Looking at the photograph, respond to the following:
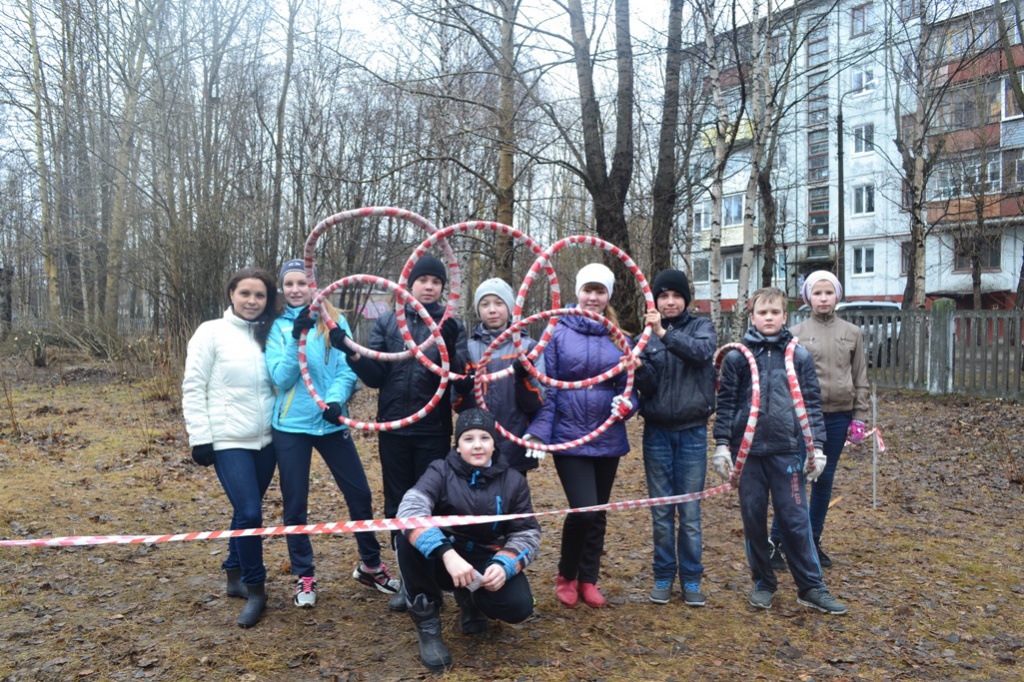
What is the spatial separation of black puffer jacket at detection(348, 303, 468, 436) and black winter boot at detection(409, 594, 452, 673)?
1.08 m

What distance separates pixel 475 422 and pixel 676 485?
144cm

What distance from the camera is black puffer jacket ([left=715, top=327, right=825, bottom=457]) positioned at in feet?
15.0

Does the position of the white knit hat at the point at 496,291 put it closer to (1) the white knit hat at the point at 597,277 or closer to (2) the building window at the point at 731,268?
(1) the white knit hat at the point at 597,277

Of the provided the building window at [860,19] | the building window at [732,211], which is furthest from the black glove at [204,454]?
the building window at [732,211]

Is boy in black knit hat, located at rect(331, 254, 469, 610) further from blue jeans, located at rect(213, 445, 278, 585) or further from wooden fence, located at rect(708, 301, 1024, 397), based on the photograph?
wooden fence, located at rect(708, 301, 1024, 397)

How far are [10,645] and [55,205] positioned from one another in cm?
2273

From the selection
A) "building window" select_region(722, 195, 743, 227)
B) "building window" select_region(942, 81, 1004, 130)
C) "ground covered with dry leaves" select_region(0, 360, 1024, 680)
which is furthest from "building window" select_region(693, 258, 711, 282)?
"ground covered with dry leaves" select_region(0, 360, 1024, 680)

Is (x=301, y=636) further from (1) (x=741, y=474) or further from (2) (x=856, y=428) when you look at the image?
(2) (x=856, y=428)

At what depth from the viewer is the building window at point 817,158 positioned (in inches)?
1398

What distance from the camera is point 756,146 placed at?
40.8ft

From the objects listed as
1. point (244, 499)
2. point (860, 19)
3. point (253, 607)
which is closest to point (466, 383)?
point (244, 499)

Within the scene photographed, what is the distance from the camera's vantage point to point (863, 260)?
35094mm

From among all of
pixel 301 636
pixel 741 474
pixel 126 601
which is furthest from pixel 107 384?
pixel 741 474

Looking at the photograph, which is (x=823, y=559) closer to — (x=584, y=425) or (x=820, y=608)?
(x=820, y=608)
